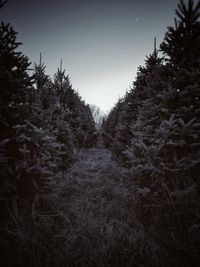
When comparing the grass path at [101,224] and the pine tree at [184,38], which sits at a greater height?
the pine tree at [184,38]

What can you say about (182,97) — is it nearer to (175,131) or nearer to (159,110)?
(159,110)

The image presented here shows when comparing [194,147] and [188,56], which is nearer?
[194,147]

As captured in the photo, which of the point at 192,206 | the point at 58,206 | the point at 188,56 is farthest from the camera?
the point at 58,206

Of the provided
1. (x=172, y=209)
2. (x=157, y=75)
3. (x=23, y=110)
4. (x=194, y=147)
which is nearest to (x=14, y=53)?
(x=23, y=110)

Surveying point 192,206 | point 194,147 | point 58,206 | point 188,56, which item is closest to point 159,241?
A: point 192,206

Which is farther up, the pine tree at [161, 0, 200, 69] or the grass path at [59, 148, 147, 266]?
the pine tree at [161, 0, 200, 69]

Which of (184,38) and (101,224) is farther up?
(184,38)

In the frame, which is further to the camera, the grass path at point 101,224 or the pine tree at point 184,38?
the pine tree at point 184,38

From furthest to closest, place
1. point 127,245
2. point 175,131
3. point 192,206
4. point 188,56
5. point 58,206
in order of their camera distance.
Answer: point 58,206 < point 188,56 < point 175,131 < point 192,206 < point 127,245

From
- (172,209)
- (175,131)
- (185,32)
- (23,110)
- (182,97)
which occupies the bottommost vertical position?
(172,209)

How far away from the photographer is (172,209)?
4070mm

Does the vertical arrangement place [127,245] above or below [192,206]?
below

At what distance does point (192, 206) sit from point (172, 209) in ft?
1.47

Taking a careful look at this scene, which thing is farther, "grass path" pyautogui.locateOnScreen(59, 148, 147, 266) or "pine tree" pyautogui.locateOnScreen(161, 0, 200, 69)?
"pine tree" pyautogui.locateOnScreen(161, 0, 200, 69)
